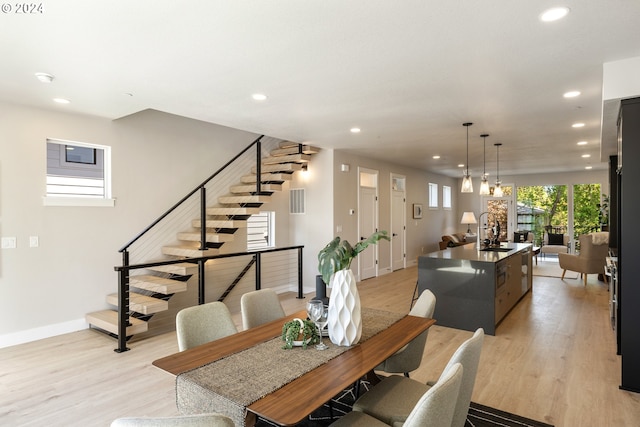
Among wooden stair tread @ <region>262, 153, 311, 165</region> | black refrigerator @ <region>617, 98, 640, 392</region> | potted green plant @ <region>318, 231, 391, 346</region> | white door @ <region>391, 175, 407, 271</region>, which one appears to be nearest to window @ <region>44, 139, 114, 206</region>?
wooden stair tread @ <region>262, 153, 311, 165</region>

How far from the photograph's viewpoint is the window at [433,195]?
1110 cm

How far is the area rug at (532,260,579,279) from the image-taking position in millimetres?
8099

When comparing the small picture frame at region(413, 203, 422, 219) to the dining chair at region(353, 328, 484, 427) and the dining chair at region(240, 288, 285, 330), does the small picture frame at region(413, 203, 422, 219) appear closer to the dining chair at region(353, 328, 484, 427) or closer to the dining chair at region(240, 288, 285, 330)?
the dining chair at region(240, 288, 285, 330)

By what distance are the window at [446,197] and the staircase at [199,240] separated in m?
6.55

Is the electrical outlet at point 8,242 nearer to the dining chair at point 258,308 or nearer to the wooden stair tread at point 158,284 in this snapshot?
the wooden stair tread at point 158,284

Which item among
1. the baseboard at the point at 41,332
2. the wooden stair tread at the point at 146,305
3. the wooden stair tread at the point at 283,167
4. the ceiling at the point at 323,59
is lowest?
the baseboard at the point at 41,332

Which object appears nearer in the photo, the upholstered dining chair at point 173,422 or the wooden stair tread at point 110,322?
the upholstered dining chair at point 173,422

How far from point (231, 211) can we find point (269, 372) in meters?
4.26

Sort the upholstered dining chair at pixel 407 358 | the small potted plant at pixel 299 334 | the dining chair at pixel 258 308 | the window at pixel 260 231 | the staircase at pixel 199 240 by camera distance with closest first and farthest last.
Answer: the small potted plant at pixel 299 334
the upholstered dining chair at pixel 407 358
the dining chair at pixel 258 308
the staircase at pixel 199 240
the window at pixel 260 231

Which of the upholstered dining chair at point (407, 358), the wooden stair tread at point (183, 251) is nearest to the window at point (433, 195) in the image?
the wooden stair tread at point (183, 251)

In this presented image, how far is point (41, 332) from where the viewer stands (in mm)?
4195

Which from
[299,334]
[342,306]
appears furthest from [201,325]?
[342,306]

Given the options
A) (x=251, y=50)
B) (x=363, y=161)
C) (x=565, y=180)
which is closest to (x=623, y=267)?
(x=251, y=50)

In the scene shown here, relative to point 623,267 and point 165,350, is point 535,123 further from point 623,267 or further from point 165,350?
point 165,350
